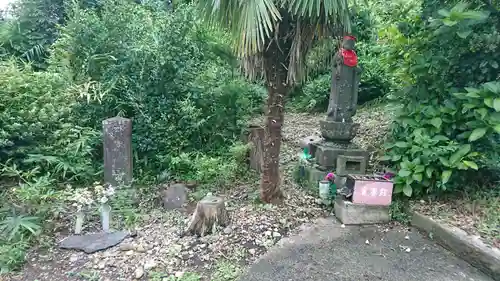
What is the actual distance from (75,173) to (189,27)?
95.4 inches

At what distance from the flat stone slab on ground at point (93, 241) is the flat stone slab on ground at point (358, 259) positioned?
1.26 meters

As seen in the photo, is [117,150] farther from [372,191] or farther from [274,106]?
[372,191]

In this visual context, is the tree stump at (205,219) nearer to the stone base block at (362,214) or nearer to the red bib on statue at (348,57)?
the stone base block at (362,214)

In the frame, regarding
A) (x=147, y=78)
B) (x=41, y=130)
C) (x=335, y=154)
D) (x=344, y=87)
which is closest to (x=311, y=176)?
(x=335, y=154)

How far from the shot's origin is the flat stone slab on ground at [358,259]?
244 centimetres

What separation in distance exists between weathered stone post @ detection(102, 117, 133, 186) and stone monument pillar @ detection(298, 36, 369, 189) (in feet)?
6.88

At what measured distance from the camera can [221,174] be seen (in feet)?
13.7

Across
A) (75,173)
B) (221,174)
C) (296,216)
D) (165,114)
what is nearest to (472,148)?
(296,216)

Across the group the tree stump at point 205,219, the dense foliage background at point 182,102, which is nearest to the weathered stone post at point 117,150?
the dense foliage background at point 182,102

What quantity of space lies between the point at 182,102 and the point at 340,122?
2.04 meters

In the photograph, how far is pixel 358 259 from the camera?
2.65 metres

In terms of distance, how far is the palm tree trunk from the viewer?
302 cm

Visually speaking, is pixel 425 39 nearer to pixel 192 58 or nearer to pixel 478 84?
pixel 478 84

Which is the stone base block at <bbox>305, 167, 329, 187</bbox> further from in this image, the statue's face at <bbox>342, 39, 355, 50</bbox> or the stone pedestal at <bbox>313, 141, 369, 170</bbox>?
the statue's face at <bbox>342, 39, 355, 50</bbox>
